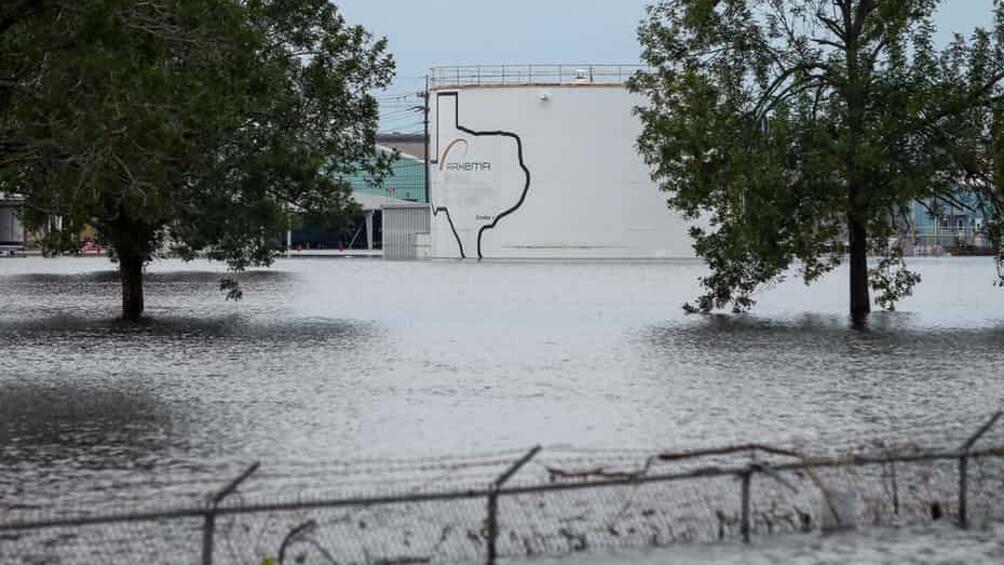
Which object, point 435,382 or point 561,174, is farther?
point 561,174

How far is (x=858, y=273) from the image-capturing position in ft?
113

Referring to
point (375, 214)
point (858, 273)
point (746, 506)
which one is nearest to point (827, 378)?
point (746, 506)

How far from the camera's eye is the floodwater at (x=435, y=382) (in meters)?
15.2

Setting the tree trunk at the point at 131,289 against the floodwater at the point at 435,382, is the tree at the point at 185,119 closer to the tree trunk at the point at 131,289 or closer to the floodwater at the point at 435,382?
the tree trunk at the point at 131,289

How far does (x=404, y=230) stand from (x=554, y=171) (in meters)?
25.5

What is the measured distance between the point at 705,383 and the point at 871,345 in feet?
24.8

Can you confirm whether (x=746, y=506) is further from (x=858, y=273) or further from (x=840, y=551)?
(x=858, y=273)

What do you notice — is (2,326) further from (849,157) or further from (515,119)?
(515,119)

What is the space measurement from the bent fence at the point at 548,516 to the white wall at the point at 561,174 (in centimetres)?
6644

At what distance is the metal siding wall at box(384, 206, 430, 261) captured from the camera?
102 metres

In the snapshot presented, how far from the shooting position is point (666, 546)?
10.4 meters

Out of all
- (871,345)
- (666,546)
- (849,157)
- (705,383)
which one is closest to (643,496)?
(666,546)

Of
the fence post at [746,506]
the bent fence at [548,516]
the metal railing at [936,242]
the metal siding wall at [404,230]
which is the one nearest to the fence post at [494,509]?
the bent fence at [548,516]

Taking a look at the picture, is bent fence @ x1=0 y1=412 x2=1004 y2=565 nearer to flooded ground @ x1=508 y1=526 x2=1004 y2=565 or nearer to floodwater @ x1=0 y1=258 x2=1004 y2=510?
flooded ground @ x1=508 y1=526 x2=1004 y2=565
